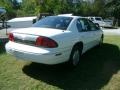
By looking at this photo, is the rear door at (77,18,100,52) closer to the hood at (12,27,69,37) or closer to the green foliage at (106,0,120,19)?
the hood at (12,27,69,37)

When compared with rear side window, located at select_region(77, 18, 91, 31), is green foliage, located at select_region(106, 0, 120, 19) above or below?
below

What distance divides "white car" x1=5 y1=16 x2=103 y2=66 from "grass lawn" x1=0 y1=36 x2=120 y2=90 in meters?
0.44

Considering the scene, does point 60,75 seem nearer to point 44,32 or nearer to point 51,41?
point 51,41

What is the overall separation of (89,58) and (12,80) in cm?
305

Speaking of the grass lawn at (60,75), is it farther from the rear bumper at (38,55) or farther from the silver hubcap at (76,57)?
the rear bumper at (38,55)

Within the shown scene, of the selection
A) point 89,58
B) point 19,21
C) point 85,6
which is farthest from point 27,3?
point 89,58

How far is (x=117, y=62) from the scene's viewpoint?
8047 mm

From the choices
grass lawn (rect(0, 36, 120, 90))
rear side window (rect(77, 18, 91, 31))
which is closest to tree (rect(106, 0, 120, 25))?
rear side window (rect(77, 18, 91, 31))

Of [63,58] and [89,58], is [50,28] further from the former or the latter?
[89,58]

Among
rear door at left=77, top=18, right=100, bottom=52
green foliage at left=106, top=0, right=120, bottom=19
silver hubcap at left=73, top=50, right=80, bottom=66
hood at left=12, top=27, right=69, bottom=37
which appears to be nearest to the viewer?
hood at left=12, top=27, right=69, bottom=37

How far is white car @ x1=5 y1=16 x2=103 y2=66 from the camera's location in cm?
619

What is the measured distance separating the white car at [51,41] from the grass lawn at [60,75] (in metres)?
0.44

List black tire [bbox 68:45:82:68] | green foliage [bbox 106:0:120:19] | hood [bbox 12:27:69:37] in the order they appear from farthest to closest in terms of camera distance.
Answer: green foliage [bbox 106:0:120:19] < black tire [bbox 68:45:82:68] < hood [bbox 12:27:69:37]

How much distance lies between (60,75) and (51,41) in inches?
41.7
